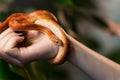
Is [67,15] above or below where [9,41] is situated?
below

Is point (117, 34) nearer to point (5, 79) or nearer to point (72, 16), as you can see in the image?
point (72, 16)

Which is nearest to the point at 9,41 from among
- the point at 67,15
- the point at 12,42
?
the point at 12,42

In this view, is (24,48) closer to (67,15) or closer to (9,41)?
(9,41)

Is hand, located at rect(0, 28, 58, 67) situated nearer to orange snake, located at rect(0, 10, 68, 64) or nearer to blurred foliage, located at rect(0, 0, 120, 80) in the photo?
orange snake, located at rect(0, 10, 68, 64)

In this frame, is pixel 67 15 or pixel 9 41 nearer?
pixel 9 41

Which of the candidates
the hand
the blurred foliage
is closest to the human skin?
the hand

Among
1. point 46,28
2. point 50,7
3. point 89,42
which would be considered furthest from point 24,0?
point 46,28
